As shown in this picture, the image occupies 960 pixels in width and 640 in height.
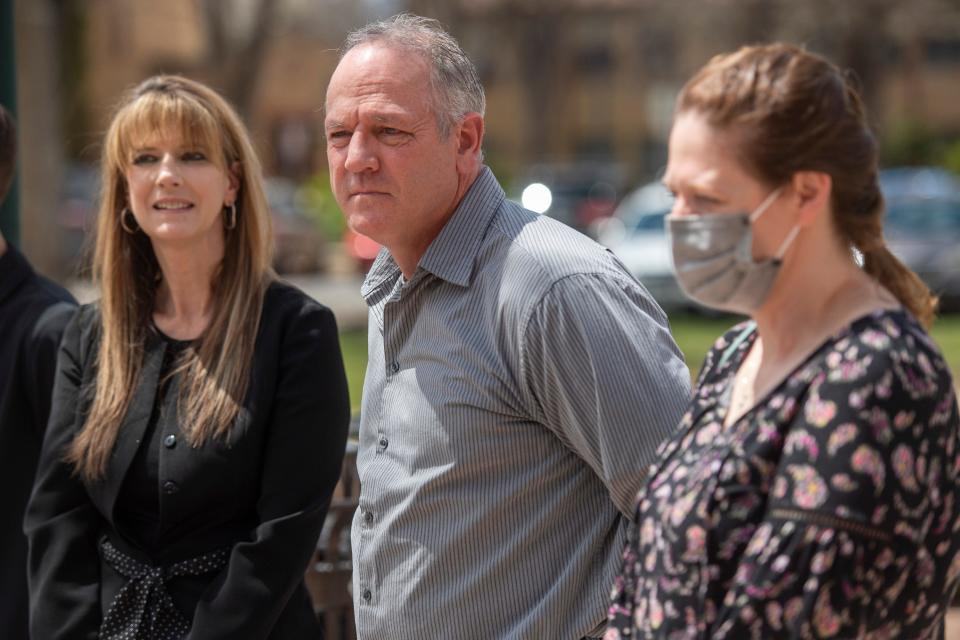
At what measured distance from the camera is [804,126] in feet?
7.25

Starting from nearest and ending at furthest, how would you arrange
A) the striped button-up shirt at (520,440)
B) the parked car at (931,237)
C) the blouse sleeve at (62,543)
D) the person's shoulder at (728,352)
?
the person's shoulder at (728,352), the striped button-up shirt at (520,440), the blouse sleeve at (62,543), the parked car at (931,237)

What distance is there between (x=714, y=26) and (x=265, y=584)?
137 feet

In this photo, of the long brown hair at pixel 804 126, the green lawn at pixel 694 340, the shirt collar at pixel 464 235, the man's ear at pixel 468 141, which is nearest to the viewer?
the long brown hair at pixel 804 126

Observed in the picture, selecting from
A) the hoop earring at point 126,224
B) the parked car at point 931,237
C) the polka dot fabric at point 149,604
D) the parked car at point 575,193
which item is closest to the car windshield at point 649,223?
the parked car at point 931,237

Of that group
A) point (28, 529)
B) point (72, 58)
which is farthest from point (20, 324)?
point (72, 58)

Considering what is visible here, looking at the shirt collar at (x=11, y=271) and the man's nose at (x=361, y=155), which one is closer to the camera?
the man's nose at (x=361, y=155)

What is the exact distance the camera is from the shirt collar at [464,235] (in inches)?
118

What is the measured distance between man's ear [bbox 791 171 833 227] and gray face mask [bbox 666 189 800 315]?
3 cm

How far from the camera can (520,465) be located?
9.46 feet

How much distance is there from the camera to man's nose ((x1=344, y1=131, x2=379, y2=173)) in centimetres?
Answer: 304

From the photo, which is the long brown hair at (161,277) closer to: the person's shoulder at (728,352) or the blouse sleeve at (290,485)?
the blouse sleeve at (290,485)

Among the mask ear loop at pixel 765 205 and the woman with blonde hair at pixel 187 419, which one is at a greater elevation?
the mask ear loop at pixel 765 205

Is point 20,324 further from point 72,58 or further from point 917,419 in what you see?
point 72,58

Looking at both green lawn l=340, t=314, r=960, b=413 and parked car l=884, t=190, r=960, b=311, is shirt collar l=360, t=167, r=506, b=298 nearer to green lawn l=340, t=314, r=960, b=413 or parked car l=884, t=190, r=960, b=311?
green lawn l=340, t=314, r=960, b=413
